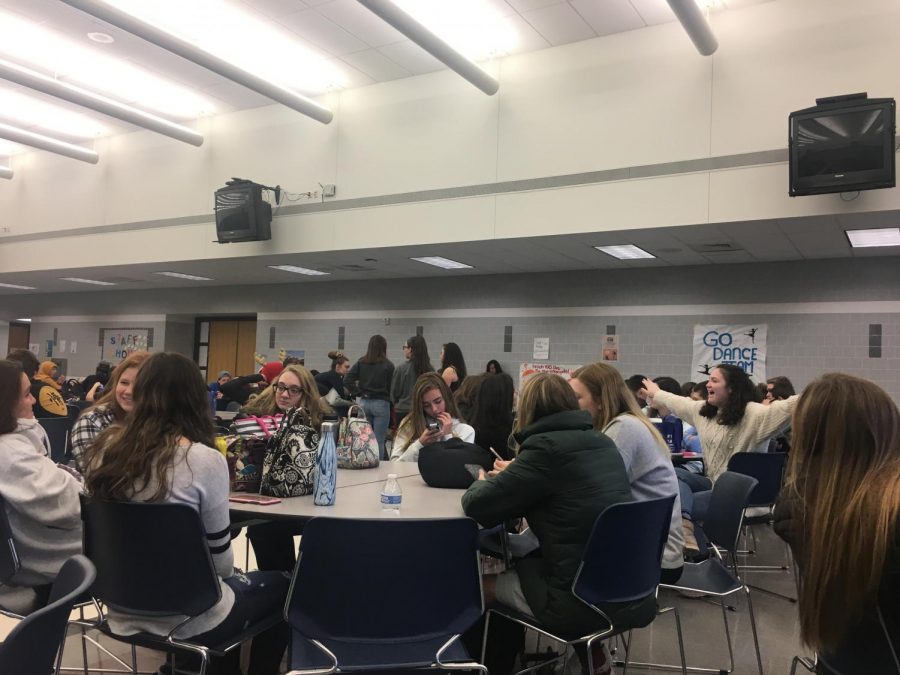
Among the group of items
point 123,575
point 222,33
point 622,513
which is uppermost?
point 222,33

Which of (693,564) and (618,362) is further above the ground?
(618,362)

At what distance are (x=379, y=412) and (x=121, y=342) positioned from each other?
311 inches

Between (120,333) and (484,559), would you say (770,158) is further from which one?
(120,333)

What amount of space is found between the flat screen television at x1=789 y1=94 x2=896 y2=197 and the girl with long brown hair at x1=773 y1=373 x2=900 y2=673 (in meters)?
4.13

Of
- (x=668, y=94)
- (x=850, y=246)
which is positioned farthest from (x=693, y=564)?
(x=850, y=246)

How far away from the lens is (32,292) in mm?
14258

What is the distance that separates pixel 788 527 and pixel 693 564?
144cm

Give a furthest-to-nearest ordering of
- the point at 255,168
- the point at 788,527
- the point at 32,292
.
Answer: the point at 32,292 < the point at 255,168 < the point at 788,527

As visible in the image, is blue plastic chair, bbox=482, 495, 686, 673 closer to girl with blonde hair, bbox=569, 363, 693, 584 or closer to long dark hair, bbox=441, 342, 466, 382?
girl with blonde hair, bbox=569, 363, 693, 584

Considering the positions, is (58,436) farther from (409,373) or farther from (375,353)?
(375,353)

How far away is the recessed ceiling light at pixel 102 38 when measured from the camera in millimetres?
6785

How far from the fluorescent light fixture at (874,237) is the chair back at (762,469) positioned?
304 cm

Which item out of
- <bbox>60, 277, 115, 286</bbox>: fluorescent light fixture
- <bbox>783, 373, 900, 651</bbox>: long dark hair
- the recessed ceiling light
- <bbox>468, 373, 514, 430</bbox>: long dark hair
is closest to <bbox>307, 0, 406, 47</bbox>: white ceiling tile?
the recessed ceiling light

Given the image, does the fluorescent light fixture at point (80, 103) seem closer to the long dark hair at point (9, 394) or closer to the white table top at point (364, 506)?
the long dark hair at point (9, 394)
